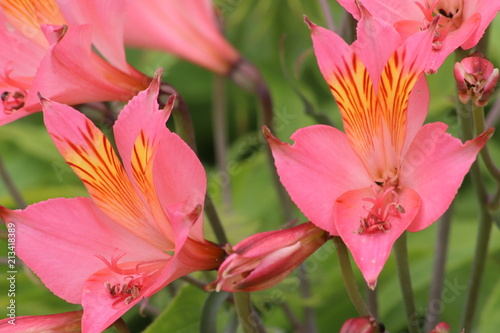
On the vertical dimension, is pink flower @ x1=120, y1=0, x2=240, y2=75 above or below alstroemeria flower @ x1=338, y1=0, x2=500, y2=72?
below

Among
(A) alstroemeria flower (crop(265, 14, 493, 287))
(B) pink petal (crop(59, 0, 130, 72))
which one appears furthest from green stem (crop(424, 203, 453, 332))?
(B) pink petal (crop(59, 0, 130, 72))

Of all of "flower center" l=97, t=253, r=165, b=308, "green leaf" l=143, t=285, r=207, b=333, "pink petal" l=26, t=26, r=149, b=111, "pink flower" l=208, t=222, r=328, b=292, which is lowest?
"green leaf" l=143, t=285, r=207, b=333

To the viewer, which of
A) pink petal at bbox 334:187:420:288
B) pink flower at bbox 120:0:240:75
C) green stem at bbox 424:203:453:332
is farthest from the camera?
pink flower at bbox 120:0:240:75

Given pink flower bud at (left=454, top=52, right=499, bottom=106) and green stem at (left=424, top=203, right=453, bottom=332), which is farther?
green stem at (left=424, top=203, right=453, bottom=332)

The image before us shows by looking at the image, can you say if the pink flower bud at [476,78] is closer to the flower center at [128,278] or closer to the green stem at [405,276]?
the green stem at [405,276]

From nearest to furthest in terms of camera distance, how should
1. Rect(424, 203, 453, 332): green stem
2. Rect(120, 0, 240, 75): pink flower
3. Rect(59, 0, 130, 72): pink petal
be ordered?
1. Rect(59, 0, 130, 72): pink petal
2. Rect(424, 203, 453, 332): green stem
3. Rect(120, 0, 240, 75): pink flower

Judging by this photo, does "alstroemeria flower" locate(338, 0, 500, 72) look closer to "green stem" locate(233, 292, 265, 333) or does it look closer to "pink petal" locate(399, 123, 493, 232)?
"pink petal" locate(399, 123, 493, 232)
